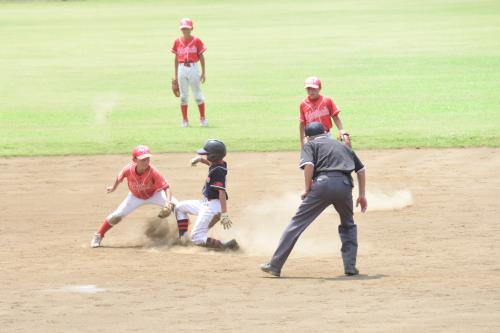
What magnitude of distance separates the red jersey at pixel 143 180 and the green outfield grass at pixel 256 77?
23.1 feet

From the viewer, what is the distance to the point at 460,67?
33.8m

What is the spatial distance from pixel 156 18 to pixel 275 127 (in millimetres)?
36858

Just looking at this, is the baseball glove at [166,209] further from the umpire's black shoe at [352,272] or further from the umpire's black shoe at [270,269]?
the umpire's black shoe at [352,272]

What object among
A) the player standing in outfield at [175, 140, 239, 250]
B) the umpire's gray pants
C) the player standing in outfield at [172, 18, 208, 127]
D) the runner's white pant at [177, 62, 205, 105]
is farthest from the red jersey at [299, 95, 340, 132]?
the runner's white pant at [177, 62, 205, 105]

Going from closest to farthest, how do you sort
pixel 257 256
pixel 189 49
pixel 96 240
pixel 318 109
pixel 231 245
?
pixel 257 256 < pixel 231 245 < pixel 96 240 < pixel 318 109 < pixel 189 49

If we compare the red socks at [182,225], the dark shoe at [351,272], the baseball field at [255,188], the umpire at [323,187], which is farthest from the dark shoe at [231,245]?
the dark shoe at [351,272]

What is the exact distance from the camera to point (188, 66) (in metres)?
23.6

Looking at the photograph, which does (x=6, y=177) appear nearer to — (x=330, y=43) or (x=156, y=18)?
(x=330, y=43)

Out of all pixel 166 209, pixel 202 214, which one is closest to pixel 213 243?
pixel 202 214

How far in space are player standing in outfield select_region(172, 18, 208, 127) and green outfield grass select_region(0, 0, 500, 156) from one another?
1.90ft

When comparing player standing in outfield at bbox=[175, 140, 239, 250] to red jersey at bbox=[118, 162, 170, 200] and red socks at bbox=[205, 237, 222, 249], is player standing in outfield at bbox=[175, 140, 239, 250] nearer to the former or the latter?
red socks at bbox=[205, 237, 222, 249]

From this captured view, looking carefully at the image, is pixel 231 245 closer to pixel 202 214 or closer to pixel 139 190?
pixel 202 214

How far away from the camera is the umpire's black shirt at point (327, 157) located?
11711 mm

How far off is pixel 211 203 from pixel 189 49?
1070cm
